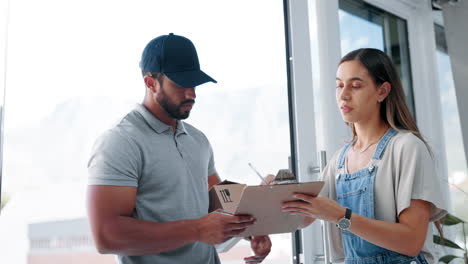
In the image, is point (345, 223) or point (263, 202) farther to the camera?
point (345, 223)

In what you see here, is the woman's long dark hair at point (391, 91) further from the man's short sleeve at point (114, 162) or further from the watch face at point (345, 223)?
the man's short sleeve at point (114, 162)

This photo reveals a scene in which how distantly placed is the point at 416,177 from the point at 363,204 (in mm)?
190

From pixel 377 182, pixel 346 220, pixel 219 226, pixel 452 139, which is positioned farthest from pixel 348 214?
pixel 452 139

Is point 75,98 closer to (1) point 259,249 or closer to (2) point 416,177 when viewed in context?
(1) point 259,249

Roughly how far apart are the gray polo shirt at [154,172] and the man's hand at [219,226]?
11 centimetres

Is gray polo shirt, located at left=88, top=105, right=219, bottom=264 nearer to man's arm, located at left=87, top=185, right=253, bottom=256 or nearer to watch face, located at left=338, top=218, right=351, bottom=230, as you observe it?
man's arm, located at left=87, top=185, right=253, bottom=256

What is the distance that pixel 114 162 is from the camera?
1.54 metres

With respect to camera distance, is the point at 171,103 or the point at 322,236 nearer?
the point at 171,103

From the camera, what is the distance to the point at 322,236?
2.76 meters

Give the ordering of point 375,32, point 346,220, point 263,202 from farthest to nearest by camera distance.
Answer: point 375,32 < point 346,220 < point 263,202

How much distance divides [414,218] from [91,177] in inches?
36.9

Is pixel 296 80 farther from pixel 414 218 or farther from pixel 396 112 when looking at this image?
pixel 414 218

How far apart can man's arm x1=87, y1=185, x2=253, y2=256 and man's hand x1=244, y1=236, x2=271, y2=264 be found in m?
0.34

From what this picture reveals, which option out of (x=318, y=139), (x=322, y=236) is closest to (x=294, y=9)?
(x=318, y=139)
